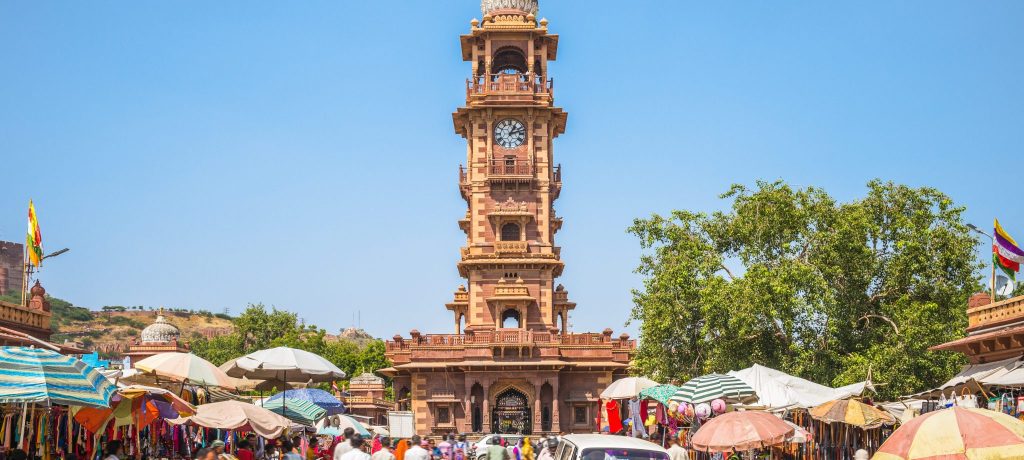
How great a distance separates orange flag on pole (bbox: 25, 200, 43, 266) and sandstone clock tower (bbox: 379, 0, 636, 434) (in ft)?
82.3

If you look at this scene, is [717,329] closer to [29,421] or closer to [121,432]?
[121,432]

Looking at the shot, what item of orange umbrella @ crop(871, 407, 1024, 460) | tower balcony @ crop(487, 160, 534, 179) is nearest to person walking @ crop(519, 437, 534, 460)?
orange umbrella @ crop(871, 407, 1024, 460)

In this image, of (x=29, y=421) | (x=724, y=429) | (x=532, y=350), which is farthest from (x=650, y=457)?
(x=532, y=350)

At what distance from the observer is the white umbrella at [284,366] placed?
24.8 m

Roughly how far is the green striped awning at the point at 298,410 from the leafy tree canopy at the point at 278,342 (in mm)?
57004

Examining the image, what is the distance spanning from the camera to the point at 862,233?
41.3 metres

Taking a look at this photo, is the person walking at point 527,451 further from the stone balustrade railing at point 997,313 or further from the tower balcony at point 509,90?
the tower balcony at point 509,90

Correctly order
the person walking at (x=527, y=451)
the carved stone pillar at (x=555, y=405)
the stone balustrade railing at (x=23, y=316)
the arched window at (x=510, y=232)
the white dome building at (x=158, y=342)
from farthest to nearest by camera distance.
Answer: the arched window at (x=510, y=232) < the white dome building at (x=158, y=342) < the carved stone pillar at (x=555, y=405) < the stone balustrade railing at (x=23, y=316) < the person walking at (x=527, y=451)

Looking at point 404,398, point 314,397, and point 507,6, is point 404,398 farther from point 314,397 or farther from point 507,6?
point 314,397

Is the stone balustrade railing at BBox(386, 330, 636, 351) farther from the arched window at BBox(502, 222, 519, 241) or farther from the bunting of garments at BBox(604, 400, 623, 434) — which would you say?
the bunting of garments at BBox(604, 400, 623, 434)

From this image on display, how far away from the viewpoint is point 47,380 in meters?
15.8

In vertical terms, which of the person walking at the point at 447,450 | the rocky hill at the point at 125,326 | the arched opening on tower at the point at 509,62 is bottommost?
the person walking at the point at 447,450

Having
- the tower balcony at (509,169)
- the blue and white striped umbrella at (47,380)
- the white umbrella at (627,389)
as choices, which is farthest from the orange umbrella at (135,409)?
the tower balcony at (509,169)

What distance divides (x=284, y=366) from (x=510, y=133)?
128 ft
